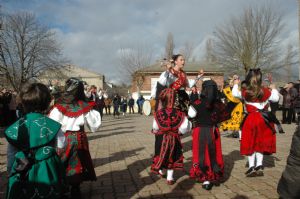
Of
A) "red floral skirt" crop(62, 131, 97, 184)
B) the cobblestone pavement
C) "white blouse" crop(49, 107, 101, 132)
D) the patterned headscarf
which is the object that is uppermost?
the patterned headscarf

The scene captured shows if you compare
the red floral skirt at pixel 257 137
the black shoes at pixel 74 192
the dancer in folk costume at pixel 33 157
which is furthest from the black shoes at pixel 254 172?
the dancer in folk costume at pixel 33 157

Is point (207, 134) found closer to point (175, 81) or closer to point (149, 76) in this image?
point (175, 81)

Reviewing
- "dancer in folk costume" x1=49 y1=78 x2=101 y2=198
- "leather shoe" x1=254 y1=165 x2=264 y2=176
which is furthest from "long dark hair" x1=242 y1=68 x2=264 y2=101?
"dancer in folk costume" x1=49 y1=78 x2=101 y2=198

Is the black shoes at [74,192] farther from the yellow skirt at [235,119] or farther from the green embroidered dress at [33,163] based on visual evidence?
the yellow skirt at [235,119]

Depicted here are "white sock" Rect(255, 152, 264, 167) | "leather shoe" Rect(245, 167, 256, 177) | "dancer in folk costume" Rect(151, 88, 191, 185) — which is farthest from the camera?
"white sock" Rect(255, 152, 264, 167)

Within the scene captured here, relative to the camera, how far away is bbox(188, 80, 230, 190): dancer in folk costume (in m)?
5.40

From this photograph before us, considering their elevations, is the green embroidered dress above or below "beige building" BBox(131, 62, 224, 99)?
below

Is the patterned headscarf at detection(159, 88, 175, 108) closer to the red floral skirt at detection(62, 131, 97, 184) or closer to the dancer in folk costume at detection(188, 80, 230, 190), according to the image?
the dancer in folk costume at detection(188, 80, 230, 190)

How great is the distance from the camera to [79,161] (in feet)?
15.5

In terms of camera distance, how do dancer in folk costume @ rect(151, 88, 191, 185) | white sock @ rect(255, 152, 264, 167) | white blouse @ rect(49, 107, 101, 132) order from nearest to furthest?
white blouse @ rect(49, 107, 101, 132), dancer in folk costume @ rect(151, 88, 191, 185), white sock @ rect(255, 152, 264, 167)

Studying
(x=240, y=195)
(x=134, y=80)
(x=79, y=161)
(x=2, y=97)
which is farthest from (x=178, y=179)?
(x=134, y=80)

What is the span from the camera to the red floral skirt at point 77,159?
4.59 meters

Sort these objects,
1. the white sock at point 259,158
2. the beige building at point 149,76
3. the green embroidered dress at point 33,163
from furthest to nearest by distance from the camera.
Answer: the beige building at point 149,76 < the white sock at point 259,158 < the green embroidered dress at point 33,163

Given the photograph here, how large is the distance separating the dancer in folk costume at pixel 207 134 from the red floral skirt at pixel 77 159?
1.60 m
